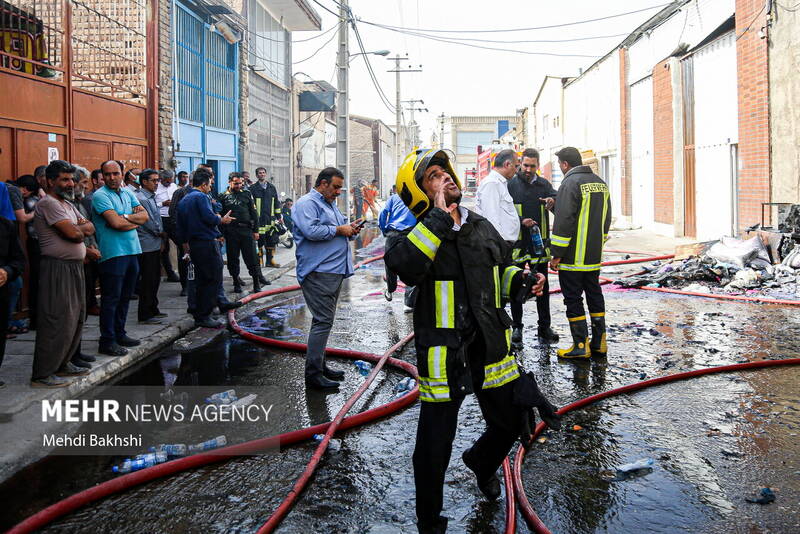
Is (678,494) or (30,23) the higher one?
(30,23)

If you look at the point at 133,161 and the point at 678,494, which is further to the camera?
the point at 133,161

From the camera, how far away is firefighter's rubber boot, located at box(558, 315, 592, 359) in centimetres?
660

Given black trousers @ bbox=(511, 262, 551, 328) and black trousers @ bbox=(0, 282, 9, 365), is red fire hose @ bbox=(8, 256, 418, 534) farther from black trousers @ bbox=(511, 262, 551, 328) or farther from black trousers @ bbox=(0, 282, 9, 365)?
black trousers @ bbox=(0, 282, 9, 365)

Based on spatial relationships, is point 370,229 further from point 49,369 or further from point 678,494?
point 678,494

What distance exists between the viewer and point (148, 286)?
8.48 metres

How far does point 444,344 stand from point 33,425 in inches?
130

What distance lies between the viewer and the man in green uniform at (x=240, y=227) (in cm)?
1047

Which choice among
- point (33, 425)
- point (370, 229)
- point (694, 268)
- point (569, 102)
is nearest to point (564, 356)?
point (33, 425)

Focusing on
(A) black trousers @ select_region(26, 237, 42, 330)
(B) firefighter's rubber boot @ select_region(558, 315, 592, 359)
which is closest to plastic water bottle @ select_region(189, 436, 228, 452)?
(B) firefighter's rubber boot @ select_region(558, 315, 592, 359)

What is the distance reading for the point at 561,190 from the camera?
666cm

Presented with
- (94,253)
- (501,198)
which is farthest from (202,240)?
(501,198)

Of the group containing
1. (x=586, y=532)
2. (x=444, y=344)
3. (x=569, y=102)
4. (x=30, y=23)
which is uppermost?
(x=569, y=102)

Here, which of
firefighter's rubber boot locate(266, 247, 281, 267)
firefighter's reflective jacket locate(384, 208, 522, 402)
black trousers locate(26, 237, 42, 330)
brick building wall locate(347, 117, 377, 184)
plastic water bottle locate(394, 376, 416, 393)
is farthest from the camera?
brick building wall locate(347, 117, 377, 184)

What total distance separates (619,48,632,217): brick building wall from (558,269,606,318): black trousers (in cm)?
1976
